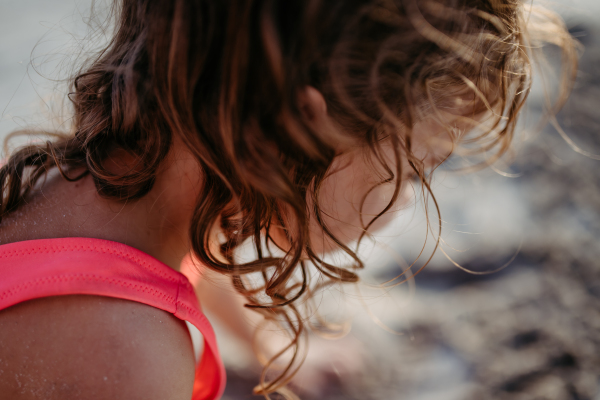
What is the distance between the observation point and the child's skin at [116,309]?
0.50 meters

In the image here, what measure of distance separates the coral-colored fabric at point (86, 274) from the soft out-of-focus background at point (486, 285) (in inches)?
25.2

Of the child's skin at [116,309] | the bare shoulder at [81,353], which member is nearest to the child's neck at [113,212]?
the child's skin at [116,309]

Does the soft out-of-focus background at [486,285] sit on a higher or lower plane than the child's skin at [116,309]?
lower

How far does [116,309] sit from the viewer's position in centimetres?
55

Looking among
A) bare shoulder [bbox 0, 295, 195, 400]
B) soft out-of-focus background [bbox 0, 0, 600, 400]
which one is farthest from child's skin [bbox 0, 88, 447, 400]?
soft out-of-focus background [bbox 0, 0, 600, 400]

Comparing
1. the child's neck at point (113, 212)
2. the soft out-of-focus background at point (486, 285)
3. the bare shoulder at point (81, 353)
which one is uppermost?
the child's neck at point (113, 212)

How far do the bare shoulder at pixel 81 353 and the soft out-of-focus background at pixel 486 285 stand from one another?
0.69m

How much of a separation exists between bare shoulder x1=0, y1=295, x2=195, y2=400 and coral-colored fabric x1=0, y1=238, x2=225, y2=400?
0.05ft

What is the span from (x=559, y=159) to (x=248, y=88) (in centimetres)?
129

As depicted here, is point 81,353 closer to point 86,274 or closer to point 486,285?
point 86,274

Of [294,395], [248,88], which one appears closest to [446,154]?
[248,88]

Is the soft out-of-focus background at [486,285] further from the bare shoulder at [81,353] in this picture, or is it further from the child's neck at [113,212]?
the bare shoulder at [81,353]

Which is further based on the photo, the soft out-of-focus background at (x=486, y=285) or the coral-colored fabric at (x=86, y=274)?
the soft out-of-focus background at (x=486, y=285)

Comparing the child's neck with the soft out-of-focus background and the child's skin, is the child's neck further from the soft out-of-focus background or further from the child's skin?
the soft out-of-focus background
